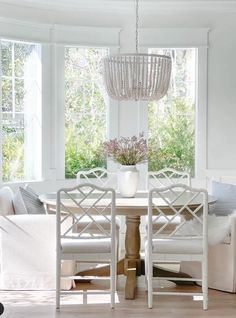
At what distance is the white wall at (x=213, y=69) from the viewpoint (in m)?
6.79

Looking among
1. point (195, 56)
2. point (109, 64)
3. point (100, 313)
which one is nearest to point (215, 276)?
point (100, 313)

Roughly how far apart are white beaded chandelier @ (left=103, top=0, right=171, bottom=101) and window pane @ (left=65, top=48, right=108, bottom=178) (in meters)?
1.93

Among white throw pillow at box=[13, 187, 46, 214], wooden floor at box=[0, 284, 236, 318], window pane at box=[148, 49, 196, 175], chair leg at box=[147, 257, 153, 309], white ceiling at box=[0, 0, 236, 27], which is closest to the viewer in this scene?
wooden floor at box=[0, 284, 236, 318]

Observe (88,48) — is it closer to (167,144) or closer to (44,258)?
(167,144)

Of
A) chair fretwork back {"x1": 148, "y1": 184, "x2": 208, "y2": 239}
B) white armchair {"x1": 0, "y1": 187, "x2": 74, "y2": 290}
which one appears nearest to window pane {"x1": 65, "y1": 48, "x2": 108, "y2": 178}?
chair fretwork back {"x1": 148, "y1": 184, "x2": 208, "y2": 239}

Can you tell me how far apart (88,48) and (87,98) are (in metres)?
0.58

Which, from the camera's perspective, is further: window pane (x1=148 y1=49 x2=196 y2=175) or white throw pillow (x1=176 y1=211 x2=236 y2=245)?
window pane (x1=148 y1=49 x2=196 y2=175)

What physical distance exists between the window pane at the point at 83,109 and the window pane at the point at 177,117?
2.11ft

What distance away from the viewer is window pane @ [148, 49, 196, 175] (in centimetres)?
695

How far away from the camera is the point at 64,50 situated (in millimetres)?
6711

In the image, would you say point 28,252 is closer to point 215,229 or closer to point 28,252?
point 28,252

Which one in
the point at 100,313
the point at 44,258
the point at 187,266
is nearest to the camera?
the point at 100,313

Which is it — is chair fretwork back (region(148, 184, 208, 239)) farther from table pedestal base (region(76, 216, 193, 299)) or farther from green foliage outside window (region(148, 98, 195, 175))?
green foliage outside window (region(148, 98, 195, 175))

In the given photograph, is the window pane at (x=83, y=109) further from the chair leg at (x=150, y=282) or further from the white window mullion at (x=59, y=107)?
the chair leg at (x=150, y=282)
